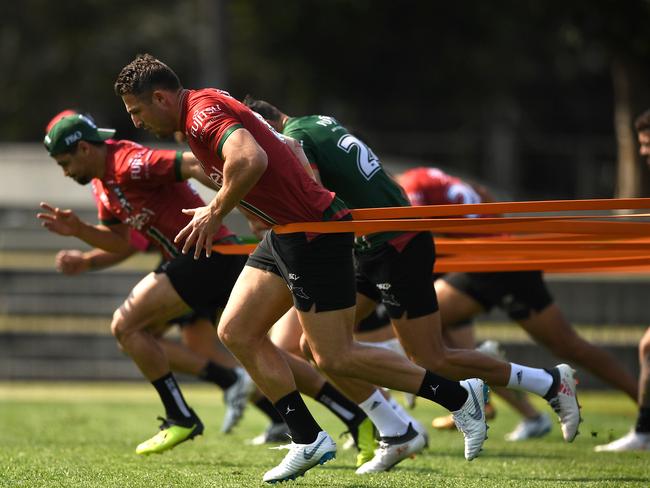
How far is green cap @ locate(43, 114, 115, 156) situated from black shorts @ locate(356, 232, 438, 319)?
1.92 metres

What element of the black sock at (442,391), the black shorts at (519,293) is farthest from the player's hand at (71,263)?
the black sock at (442,391)

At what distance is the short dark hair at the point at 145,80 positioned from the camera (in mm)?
6168

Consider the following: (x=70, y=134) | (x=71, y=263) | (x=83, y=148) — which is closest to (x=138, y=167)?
(x=83, y=148)

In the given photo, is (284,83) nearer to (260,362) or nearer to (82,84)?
(82,84)

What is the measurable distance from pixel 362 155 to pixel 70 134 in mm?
1915

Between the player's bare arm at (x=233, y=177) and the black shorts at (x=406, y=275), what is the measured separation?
1.51 m

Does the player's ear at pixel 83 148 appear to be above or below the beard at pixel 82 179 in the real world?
above

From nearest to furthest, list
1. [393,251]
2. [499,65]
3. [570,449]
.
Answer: [393,251], [570,449], [499,65]

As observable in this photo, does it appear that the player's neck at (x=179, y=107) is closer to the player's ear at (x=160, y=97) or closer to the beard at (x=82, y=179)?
the player's ear at (x=160, y=97)

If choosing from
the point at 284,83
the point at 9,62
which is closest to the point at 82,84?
the point at 9,62

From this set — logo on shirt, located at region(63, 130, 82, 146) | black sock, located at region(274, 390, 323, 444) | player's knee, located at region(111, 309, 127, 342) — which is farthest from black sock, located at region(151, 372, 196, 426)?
logo on shirt, located at region(63, 130, 82, 146)

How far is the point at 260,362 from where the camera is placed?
631cm

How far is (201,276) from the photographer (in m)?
7.66

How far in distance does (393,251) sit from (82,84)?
1037 inches
